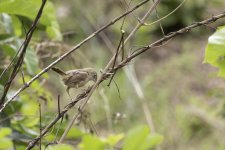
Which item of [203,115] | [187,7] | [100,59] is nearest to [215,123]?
[203,115]

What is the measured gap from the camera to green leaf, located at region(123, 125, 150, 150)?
2.72 feet

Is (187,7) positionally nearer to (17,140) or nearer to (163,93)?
(163,93)

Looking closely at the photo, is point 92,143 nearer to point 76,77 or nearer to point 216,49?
point 216,49

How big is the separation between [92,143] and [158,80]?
21.2ft

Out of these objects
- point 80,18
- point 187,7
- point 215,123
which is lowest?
point 215,123

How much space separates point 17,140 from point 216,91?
4.72 ft

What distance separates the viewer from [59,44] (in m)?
2.10

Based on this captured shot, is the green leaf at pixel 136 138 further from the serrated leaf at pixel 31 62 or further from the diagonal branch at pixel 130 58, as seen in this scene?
the serrated leaf at pixel 31 62

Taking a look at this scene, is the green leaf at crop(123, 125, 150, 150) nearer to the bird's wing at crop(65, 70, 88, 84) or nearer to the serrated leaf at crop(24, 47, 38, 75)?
the bird's wing at crop(65, 70, 88, 84)

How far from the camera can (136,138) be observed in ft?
2.74

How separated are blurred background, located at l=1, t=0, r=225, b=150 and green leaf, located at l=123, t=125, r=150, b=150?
1.63 m

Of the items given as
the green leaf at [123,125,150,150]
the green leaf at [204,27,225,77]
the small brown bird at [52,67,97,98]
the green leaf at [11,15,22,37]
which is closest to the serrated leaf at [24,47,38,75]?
the green leaf at [11,15,22,37]

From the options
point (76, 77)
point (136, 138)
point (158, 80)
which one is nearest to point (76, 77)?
point (76, 77)

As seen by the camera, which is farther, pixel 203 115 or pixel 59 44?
pixel 203 115
